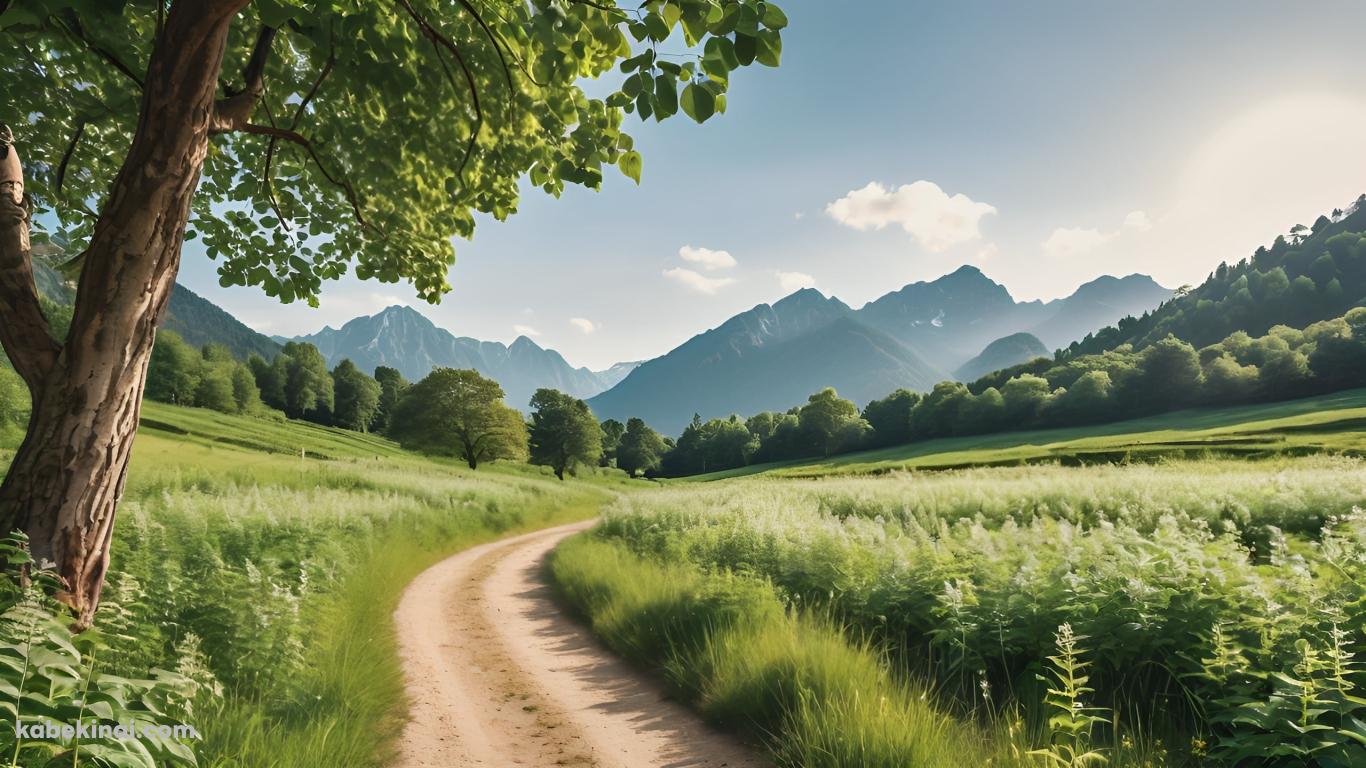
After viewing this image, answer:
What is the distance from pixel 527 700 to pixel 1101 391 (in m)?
103

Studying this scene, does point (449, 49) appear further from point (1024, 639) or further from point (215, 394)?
point (215, 394)

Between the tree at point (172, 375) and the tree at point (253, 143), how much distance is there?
9819 cm

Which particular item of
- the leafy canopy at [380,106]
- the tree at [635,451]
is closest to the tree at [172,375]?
the tree at [635,451]

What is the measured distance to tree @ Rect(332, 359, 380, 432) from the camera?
368ft

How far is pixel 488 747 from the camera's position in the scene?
5.54 m

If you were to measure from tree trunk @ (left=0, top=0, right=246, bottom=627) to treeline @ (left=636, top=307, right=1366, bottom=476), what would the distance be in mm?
105095

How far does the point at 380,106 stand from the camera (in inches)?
259

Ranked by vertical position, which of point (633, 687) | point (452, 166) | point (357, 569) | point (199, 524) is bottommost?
point (633, 687)

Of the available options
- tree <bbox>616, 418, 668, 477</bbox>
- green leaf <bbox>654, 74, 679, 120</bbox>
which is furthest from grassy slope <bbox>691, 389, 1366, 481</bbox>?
tree <bbox>616, 418, 668, 477</bbox>

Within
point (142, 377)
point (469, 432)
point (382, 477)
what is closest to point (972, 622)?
point (142, 377)

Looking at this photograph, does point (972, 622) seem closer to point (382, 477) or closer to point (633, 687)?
point (633, 687)

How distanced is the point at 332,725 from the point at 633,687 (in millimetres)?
3582

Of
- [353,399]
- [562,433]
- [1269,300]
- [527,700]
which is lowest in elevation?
[527,700]

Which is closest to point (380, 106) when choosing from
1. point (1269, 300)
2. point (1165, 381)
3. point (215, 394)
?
point (215, 394)
